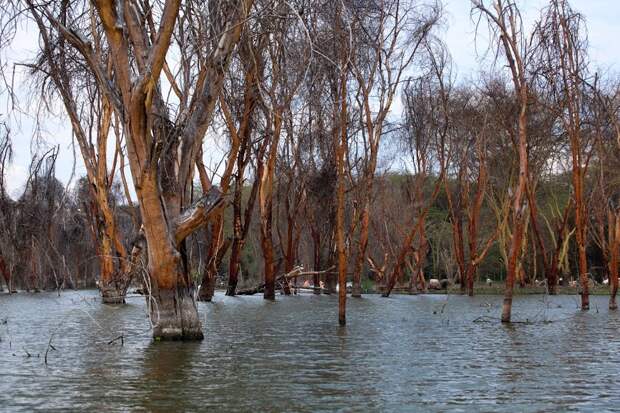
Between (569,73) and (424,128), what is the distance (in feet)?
Result: 56.8

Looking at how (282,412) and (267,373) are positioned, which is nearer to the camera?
(282,412)

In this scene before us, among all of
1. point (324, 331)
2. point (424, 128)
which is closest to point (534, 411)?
point (324, 331)

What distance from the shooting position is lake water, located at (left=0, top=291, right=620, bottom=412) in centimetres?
838

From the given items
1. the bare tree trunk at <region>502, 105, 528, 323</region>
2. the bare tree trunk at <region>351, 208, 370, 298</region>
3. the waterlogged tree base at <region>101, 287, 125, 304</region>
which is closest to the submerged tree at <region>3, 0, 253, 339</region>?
the bare tree trunk at <region>502, 105, 528, 323</region>

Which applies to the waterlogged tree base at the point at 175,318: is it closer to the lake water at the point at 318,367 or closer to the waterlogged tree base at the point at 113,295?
the lake water at the point at 318,367

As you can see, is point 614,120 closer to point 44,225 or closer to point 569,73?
point 569,73

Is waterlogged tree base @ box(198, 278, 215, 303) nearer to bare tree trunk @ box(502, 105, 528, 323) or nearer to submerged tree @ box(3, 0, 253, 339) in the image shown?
bare tree trunk @ box(502, 105, 528, 323)

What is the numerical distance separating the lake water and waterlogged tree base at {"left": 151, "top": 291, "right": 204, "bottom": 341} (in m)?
0.20

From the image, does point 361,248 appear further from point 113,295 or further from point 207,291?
point 113,295

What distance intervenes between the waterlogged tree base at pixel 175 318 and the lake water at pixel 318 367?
8.0 inches

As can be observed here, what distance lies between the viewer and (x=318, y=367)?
10961mm

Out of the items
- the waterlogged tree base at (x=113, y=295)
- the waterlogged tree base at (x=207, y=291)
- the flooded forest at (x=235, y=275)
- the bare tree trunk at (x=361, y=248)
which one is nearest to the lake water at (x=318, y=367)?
the flooded forest at (x=235, y=275)

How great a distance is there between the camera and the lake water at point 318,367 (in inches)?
330

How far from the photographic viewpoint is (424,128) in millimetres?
38844
